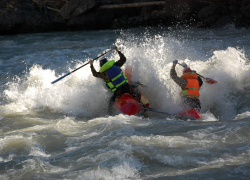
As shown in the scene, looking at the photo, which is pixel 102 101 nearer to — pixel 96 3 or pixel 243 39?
pixel 243 39

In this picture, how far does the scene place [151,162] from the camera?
362cm

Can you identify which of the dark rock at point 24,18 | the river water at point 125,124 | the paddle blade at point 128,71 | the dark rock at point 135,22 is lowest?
the river water at point 125,124

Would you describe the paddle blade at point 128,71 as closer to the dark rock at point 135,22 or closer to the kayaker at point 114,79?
the kayaker at point 114,79

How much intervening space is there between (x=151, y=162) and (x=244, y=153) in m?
1.13

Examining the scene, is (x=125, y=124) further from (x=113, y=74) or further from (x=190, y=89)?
(x=190, y=89)

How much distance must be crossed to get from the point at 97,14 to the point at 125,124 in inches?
495

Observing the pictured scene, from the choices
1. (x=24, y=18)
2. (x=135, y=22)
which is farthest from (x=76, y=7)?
(x=135, y=22)

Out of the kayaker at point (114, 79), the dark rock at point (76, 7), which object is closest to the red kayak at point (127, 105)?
the kayaker at point (114, 79)

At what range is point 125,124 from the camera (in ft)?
16.3

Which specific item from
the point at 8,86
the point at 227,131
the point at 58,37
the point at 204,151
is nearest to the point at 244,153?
the point at 204,151

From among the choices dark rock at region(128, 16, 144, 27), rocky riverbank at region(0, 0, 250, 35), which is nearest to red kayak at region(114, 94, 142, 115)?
rocky riverbank at region(0, 0, 250, 35)

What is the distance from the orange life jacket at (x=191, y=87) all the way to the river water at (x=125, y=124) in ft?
1.33

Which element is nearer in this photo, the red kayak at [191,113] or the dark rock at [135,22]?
the red kayak at [191,113]

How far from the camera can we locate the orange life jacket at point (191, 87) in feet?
19.9
